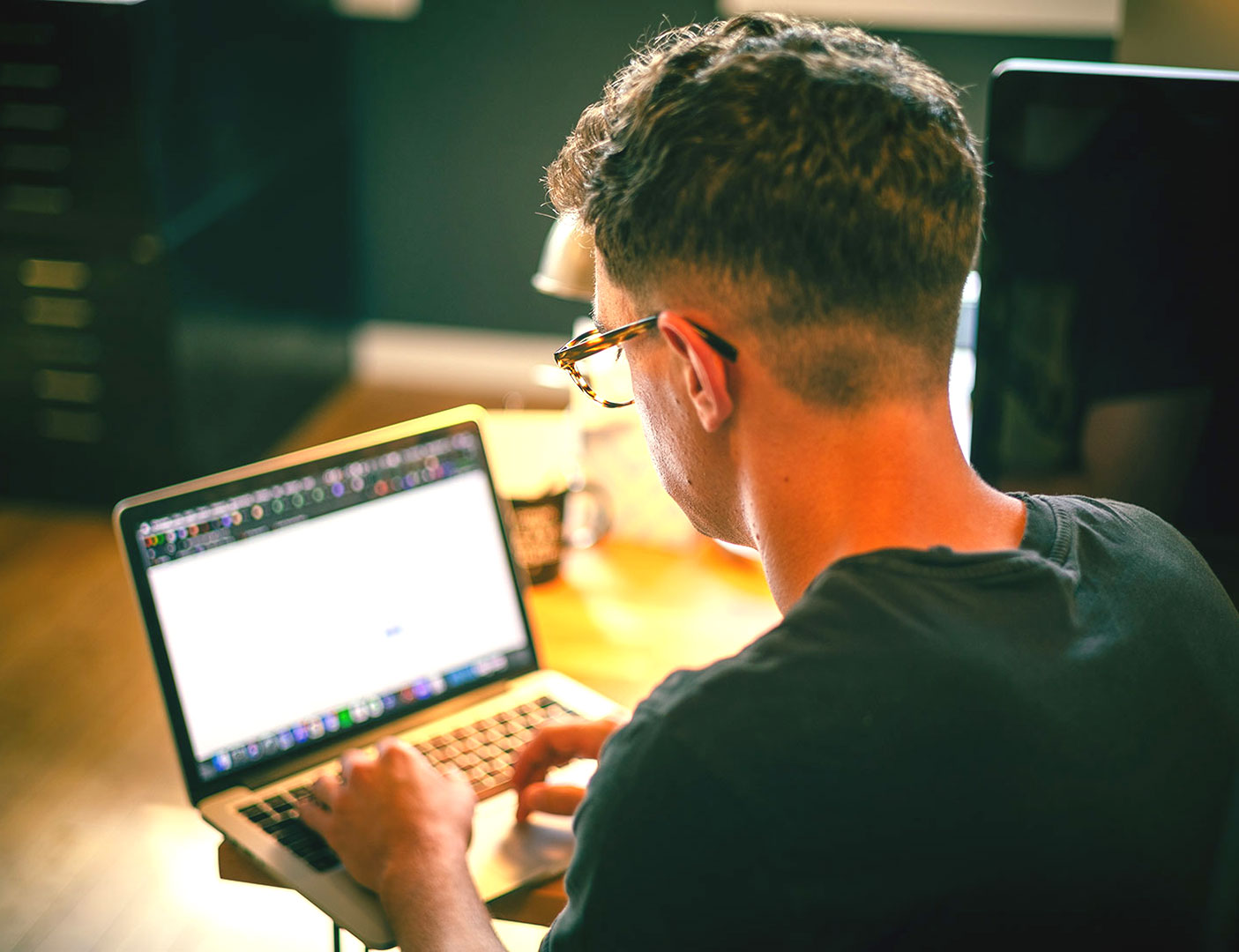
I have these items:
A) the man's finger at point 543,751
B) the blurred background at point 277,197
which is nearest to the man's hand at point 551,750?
the man's finger at point 543,751

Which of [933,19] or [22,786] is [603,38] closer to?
[933,19]

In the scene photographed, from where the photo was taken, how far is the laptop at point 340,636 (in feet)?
3.61

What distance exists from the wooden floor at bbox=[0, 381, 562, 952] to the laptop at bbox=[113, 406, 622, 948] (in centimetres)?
90

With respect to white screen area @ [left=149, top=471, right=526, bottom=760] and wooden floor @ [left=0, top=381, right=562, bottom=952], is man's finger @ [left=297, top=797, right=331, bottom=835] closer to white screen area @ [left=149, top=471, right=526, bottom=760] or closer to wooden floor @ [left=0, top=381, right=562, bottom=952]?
white screen area @ [left=149, top=471, right=526, bottom=760]

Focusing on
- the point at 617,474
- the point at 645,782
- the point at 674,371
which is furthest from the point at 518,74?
the point at 645,782

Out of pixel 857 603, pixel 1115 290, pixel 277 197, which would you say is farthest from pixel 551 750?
pixel 277 197

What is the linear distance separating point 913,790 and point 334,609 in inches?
27.0

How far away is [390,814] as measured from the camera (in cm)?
101

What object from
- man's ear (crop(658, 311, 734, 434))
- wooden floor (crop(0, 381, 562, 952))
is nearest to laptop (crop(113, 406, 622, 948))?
man's ear (crop(658, 311, 734, 434))

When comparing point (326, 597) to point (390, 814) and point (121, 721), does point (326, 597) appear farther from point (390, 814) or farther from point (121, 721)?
point (121, 721)

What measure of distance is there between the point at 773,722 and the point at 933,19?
9.19 ft

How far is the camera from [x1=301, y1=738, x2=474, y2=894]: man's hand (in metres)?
0.98

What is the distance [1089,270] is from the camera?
112 centimetres

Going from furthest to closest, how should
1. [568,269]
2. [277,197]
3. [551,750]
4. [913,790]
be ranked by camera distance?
[277,197] → [568,269] → [551,750] → [913,790]
